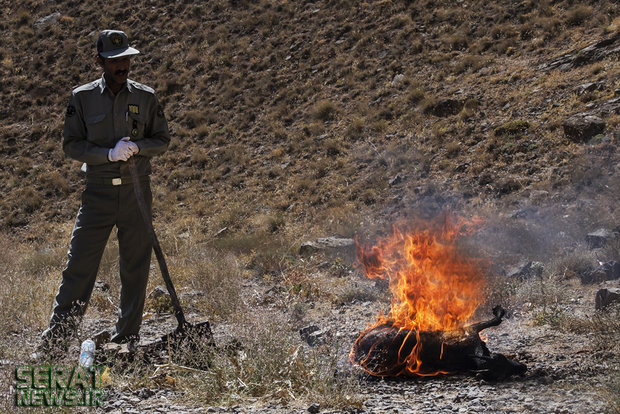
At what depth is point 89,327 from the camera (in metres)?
5.57

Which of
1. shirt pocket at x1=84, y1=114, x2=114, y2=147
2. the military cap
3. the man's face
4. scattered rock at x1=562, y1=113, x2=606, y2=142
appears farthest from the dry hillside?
the military cap

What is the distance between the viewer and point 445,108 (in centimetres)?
1273

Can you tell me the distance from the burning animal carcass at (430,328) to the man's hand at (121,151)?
1.92 m

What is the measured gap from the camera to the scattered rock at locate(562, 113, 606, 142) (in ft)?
33.1

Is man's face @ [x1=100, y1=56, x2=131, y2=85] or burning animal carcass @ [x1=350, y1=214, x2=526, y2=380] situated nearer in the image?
burning animal carcass @ [x1=350, y1=214, x2=526, y2=380]

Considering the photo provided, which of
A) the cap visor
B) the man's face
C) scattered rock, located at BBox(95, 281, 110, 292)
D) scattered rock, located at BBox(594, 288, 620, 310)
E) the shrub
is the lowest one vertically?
the shrub

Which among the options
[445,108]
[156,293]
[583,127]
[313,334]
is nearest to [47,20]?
[445,108]

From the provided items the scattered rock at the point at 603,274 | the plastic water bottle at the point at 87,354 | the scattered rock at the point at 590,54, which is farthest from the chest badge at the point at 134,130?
the scattered rock at the point at 590,54

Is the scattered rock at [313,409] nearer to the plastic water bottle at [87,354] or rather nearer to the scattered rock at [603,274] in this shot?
the plastic water bottle at [87,354]

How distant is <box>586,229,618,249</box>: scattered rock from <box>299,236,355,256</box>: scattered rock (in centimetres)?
289

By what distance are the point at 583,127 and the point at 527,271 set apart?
428 centimetres

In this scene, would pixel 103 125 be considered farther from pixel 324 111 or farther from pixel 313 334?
pixel 324 111

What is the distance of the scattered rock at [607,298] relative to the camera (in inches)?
200

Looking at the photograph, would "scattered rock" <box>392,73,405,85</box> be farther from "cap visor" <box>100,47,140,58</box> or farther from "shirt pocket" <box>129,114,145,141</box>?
"cap visor" <box>100,47,140,58</box>
